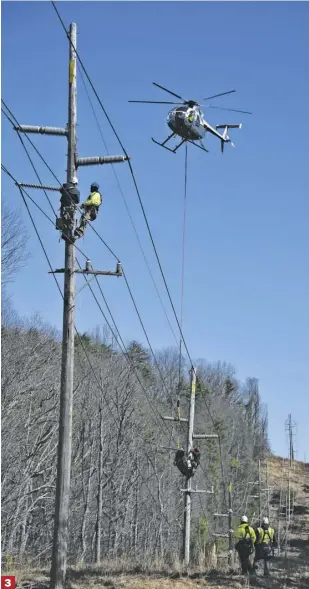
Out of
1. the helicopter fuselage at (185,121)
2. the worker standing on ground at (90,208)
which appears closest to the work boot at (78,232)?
the worker standing on ground at (90,208)

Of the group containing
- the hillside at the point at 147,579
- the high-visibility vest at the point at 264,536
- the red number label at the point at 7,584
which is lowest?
the hillside at the point at 147,579

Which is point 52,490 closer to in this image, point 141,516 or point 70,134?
point 141,516

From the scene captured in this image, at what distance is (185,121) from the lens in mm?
16500

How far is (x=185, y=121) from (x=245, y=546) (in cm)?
1025

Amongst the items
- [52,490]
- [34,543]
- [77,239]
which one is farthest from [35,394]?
[77,239]

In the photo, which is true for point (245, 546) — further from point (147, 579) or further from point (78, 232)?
point (78, 232)

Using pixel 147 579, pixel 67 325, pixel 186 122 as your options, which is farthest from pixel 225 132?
pixel 147 579

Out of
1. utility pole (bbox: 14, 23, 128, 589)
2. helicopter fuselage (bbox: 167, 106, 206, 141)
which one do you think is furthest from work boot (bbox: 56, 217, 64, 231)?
helicopter fuselage (bbox: 167, 106, 206, 141)

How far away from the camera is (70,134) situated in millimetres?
12758

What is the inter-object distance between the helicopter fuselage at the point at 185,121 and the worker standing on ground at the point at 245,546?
9.73 metres

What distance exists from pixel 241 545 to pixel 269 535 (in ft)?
3.56

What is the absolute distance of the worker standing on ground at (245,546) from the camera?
17.9 m

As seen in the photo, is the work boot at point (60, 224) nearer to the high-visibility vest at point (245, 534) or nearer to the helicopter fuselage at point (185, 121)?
the helicopter fuselage at point (185, 121)

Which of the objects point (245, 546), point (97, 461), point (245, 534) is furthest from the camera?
point (97, 461)
